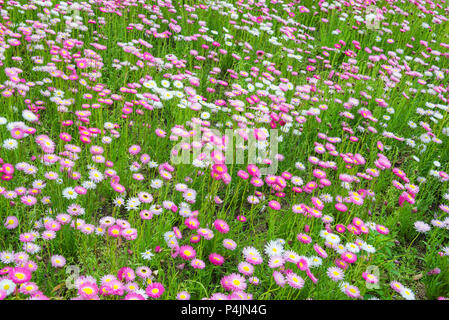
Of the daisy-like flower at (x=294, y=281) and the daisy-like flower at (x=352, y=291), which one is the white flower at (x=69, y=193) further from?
the daisy-like flower at (x=352, y=291)

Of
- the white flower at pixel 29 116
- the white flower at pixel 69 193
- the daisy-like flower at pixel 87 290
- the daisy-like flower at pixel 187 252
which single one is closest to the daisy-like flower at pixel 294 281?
the daisy-like flower at pixel 187 252

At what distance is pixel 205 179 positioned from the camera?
2436 millimetres

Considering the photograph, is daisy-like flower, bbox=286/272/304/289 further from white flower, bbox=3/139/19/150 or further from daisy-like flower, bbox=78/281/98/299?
white flower, bbox=3/139/19/150

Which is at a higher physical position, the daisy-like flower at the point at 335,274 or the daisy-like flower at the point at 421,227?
the daisy-like flower at the point at 335,274

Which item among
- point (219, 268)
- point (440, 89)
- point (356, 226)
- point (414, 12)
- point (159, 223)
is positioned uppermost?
point (414, 12)

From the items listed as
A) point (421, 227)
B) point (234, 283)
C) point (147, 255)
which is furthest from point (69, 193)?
point (421, 227)

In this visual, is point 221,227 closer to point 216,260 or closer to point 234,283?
point 216,260

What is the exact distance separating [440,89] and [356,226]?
247cm

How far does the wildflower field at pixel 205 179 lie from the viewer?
1.82 meters

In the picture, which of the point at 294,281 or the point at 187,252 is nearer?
the point at 294,281
